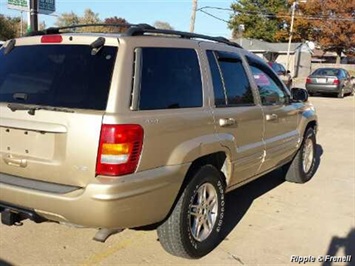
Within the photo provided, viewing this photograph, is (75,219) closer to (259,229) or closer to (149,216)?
(149,216)

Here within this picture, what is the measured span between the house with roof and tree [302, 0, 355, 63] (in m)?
3.75

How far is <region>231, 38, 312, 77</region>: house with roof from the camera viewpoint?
55.0 meters

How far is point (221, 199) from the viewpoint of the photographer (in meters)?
4.52

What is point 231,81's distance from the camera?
15.6 feet

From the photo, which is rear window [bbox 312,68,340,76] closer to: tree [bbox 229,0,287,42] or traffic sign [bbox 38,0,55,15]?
traffic sign [bbox 38,0,55,15]

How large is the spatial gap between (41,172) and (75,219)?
44cm

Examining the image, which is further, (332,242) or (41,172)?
(332,242)

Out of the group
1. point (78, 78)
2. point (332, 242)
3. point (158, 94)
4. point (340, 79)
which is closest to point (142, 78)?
point (158, 94)

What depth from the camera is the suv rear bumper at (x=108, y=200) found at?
131 inches

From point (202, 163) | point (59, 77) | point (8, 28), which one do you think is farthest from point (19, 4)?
point (8, 28)

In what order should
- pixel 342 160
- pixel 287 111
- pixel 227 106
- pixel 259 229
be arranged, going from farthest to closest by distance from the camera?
1. pixel 342 160
2. pixel 287 111
3. pixel 259 229
4. pixel 227 106

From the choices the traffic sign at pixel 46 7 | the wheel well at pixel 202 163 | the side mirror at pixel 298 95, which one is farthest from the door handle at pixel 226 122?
the traffic sign at pixel 46 7

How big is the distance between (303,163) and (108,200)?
426 centimetres

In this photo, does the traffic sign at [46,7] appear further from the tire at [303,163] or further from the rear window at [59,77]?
the rear window at [59,77]
